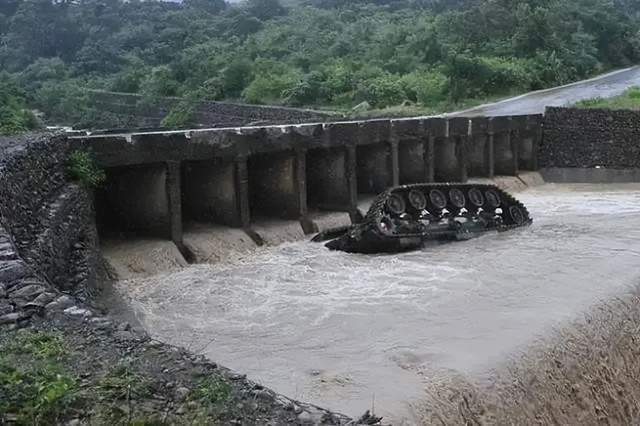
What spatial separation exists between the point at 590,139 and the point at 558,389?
19.4 m

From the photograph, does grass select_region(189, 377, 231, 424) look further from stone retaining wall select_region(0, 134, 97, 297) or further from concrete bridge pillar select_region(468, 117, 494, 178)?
concrete bridge pillar select_region(468, 117, 494, 178)

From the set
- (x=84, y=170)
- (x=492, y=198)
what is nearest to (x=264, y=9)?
(x=492, y=198)

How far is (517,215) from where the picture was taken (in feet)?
63.8

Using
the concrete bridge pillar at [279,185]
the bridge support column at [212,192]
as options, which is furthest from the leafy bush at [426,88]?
the bridge support column at [212,192]

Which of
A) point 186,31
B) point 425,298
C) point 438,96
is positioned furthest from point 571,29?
point 425,298

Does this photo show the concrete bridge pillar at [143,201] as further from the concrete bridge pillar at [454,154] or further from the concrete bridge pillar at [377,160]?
the concrete bridge pillar at [454,154]

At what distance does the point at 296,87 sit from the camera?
4025cm

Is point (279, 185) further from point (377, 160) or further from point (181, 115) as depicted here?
point (181, 115)

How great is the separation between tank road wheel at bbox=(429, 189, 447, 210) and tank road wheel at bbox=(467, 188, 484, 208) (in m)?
0.84

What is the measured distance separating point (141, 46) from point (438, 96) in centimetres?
3387

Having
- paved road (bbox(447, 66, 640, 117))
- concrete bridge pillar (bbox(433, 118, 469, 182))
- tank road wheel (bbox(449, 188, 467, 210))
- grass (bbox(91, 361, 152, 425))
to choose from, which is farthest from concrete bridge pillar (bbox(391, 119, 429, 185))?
grass (bbox(91, 361, 152, 425))

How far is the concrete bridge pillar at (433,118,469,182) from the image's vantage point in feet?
77.8

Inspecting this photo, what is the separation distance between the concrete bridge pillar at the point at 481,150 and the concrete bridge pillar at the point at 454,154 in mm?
697

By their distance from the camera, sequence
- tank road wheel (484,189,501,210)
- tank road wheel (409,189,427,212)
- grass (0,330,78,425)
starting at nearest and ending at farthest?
grass (0,330,78,425)
tank road wheel (409,189,427,212)
tank road wheel (484,189,501,210)
